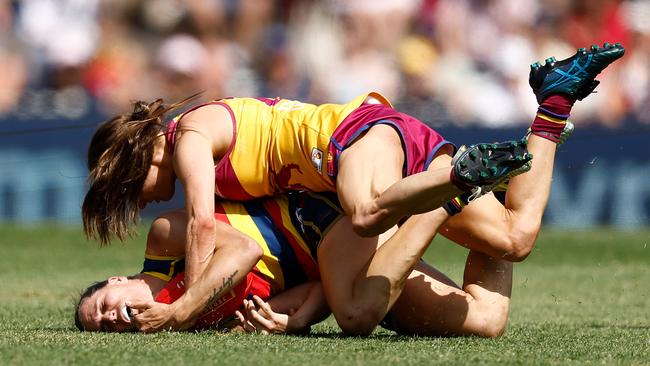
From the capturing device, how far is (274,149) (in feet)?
17.3

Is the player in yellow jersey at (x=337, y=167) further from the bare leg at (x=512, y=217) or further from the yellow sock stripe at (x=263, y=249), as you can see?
the yellow sock stripe at (x=263, y=249)

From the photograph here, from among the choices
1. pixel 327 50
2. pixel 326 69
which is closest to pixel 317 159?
pixel 326 69

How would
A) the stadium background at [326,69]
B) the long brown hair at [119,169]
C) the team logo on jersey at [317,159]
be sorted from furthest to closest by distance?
the stadium background at [326,69], the long brown hair at [119,169], the team logo on jersey at [317,159]

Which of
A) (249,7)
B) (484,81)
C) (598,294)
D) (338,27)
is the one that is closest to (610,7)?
(484,81)

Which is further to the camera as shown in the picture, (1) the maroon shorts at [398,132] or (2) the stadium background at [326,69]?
(2) the stadium background at [326,69]

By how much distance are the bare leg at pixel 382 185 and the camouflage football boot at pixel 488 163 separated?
9cm

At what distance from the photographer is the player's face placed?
16.3ft

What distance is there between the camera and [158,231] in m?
5.20

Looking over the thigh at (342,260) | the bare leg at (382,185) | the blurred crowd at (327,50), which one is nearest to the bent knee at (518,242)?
the bare leg at (382,185)

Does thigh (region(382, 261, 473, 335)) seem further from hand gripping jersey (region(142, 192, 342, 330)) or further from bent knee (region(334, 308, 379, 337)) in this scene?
hand gripping jersey (region(142, 192, 342, 330))

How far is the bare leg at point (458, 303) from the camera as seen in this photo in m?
5.00

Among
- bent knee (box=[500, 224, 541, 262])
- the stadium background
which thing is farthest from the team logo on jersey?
the stadium background

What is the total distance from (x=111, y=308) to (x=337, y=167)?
1163mm

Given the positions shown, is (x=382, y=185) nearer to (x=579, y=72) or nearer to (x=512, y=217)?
(x=512, y=217)
